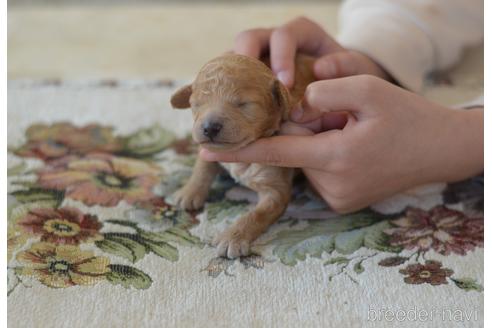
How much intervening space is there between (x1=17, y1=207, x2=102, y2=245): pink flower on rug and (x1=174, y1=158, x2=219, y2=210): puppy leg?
15cm

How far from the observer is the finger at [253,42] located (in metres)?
1.11

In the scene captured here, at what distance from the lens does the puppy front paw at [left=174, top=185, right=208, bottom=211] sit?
41.4 inches

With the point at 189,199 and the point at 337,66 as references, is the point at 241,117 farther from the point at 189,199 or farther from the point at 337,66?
the point at 337,66

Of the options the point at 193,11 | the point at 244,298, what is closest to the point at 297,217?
the point at 244,298

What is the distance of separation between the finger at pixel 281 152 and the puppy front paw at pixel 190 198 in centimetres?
11

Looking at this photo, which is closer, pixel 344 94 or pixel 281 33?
pixel 344 94

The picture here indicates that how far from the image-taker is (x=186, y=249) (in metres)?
0.95

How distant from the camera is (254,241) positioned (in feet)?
3.23

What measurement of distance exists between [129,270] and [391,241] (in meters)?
A: 0.41

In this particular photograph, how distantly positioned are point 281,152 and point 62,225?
360mm

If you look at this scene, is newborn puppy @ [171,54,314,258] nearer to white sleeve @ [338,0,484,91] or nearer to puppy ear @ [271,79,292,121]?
puppy ear @ [271,79,292,121]

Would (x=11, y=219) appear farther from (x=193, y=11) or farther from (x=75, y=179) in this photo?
(x=193, y=11)

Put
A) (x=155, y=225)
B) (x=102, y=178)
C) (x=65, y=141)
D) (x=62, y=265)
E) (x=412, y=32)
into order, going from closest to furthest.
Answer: (x=62, y=265), (x=155, y=225), (x=102, y=178), (x=65, y=141), (x=412, y=32)

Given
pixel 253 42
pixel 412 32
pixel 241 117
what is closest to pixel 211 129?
pixel 241 117
